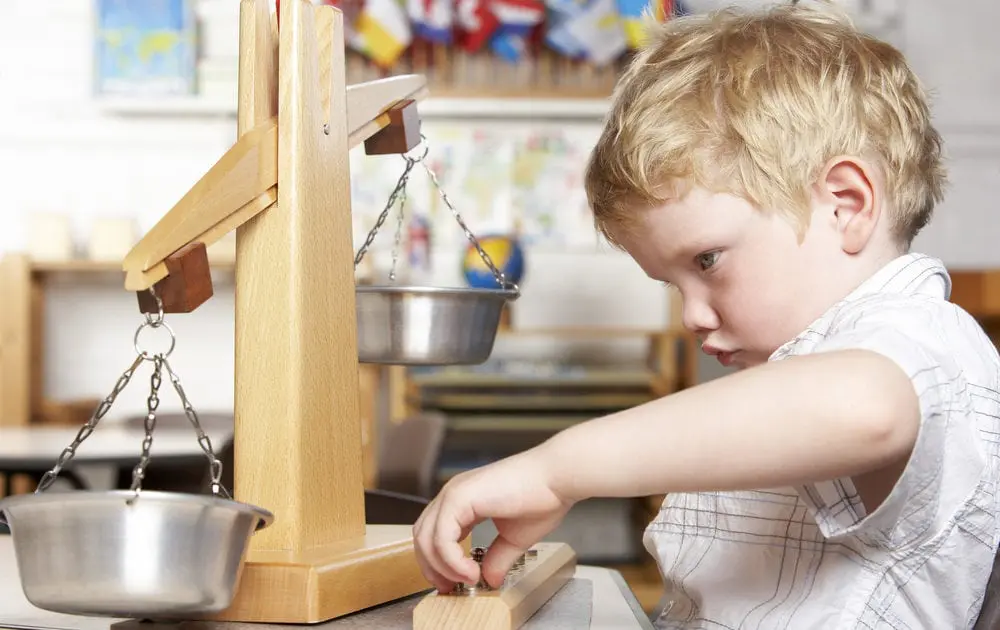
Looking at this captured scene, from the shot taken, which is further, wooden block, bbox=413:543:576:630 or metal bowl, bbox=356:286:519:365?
metal bowl, bbox=356:286:519:365

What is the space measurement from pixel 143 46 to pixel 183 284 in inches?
143

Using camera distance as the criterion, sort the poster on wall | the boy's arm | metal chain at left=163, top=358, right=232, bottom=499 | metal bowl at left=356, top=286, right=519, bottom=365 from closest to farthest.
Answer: the boy's arm, metal chain at left=163, top=358, right=232, bottom=499, metal bowl at left=356, top=286, right=519, bottom=365, the poster on wall

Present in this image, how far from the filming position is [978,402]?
0.63 metres

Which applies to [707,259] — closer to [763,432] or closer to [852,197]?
[852,197]

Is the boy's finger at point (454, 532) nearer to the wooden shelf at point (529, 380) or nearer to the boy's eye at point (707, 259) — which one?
the boy's eye at point (707, 259)

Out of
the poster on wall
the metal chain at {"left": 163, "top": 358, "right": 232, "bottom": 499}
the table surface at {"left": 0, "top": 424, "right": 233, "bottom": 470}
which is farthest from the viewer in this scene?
the poster on wall

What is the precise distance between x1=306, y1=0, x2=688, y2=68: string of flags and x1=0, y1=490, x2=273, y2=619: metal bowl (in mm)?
3651

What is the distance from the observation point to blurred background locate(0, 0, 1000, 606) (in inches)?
155

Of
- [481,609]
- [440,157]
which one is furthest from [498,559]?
[440,157]

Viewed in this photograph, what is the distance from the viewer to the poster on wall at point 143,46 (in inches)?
155

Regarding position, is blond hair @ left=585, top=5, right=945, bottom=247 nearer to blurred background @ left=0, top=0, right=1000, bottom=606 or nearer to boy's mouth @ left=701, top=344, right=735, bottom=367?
boy's mouth @ left=701, top=344, right=735, bottom=367

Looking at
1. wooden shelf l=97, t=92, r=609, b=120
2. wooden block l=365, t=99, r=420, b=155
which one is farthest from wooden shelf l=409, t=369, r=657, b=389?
wooden block l=365, t=99, r=420, b=155

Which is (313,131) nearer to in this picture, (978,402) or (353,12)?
(978,402)

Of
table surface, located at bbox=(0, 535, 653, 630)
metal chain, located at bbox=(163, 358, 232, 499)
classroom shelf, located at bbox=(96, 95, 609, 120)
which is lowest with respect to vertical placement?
table surface, located at bbox=(0, 535, 653, 630)
